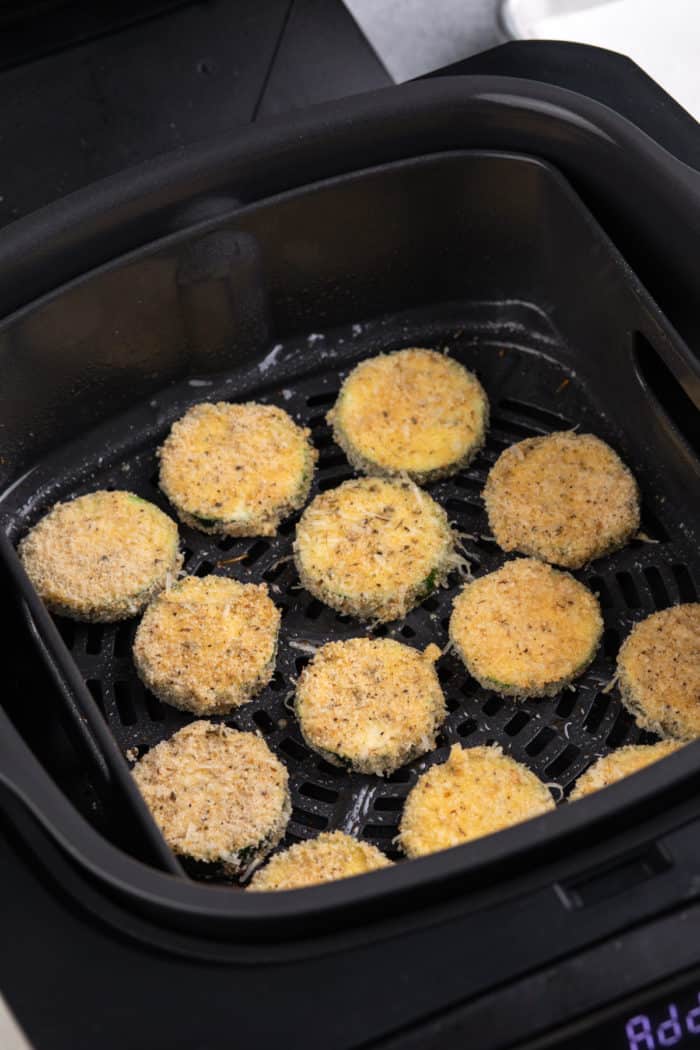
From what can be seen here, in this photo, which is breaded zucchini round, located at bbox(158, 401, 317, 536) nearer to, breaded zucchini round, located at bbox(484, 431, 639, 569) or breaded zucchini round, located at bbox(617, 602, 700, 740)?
breaded zucchini round, located at bbox(484, 431, 639, 569)

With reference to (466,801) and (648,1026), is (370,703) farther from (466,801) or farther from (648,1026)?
(648,1026)

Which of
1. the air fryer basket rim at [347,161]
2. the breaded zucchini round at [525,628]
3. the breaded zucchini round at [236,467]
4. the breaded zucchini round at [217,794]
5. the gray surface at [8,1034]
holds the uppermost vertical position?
the air fryer basket rim at [347,161]

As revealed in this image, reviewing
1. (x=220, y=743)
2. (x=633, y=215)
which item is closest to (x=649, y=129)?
(x=633, y=215)

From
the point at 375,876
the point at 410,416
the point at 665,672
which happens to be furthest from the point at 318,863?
the point at 410,416

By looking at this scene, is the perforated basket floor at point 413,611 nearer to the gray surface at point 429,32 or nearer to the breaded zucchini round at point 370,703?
the breaded zucchini round at point 370,703

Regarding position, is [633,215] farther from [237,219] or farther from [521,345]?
[237,219]

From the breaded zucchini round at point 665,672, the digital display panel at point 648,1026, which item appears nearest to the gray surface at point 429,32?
the breaded zucchini round at point 665,672
